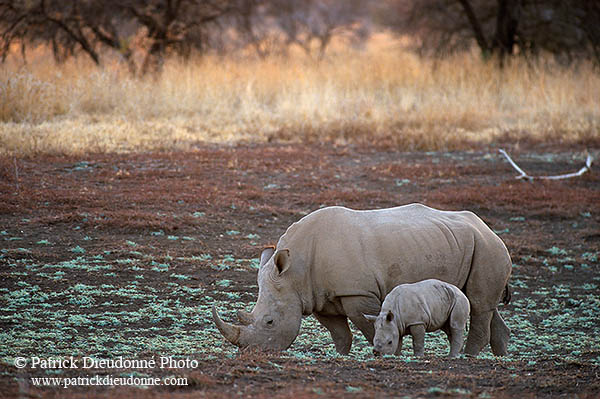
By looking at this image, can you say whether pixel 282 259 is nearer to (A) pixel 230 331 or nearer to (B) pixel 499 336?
(A) pixel 230 331

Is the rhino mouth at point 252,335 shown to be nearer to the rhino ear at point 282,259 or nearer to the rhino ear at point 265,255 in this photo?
the rhino ear at point 282,259

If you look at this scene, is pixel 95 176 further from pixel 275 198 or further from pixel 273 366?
pixel 273 366

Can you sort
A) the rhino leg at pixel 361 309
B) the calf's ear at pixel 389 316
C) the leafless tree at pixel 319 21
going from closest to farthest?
the calf's ear at pixel 389 316, the rhino leg at pixel 361 309, the leafless tree at pixel 319 21

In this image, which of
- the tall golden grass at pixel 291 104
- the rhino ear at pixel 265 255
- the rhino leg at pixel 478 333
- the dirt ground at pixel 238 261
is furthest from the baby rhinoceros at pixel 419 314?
the tall golden grass at pixel 291 104

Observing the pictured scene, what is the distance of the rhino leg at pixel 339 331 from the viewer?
622 centimetres

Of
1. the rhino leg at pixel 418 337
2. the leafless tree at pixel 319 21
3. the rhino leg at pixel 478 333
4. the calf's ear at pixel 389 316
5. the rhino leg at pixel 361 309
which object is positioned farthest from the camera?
the leafless tree at pixel 319 21

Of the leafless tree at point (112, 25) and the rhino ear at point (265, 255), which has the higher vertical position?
the leafless tree at point (112, 25)

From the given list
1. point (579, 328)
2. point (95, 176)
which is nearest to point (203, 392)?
point (579, 328)

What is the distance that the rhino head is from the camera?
5762 mm

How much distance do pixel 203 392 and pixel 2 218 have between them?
639 centimetres

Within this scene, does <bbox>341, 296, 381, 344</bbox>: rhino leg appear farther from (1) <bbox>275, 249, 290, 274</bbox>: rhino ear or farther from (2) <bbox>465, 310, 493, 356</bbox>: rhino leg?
(2) <bbox>465, 310, 493, 356</bbox>: rhino leg

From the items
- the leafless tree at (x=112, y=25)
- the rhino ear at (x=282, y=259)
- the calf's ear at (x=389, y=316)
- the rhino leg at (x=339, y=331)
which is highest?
the leafless tree at (x=112, y=25)

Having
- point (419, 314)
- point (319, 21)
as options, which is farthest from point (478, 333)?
point (319, 21)

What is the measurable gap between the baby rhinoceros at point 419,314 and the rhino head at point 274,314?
0.62m
